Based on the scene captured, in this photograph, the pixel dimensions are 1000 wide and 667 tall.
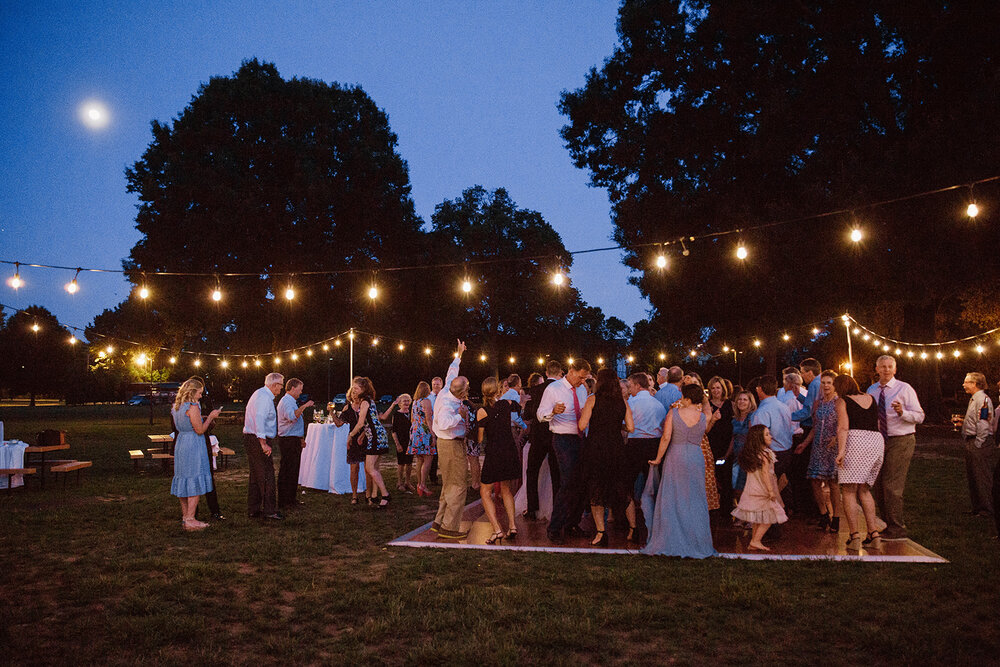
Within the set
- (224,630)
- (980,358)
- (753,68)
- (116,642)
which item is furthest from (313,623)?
(980,358)

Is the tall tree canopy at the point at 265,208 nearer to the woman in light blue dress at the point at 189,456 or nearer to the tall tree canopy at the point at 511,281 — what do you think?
the tall tree canopy at the point at 511,281

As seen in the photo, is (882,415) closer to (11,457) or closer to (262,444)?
(262,444)

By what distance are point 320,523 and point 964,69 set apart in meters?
19.4

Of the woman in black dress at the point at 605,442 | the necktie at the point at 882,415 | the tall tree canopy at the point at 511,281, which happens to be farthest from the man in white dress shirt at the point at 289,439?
the tall tree canopy at the point at 511,281

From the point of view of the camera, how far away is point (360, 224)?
22.8 metres

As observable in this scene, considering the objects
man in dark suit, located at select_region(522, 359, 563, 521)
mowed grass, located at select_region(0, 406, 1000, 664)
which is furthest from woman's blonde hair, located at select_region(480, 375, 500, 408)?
mowed grass, located at select_region(0, 406, 1000, 664)

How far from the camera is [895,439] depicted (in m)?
6.64

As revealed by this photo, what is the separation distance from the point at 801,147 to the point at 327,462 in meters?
15.2

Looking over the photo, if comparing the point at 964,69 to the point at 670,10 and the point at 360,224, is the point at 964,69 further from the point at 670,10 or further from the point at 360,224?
the point at 360,224

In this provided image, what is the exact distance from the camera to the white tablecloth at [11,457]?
10.1 m

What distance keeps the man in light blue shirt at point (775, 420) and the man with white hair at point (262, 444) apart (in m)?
5.36

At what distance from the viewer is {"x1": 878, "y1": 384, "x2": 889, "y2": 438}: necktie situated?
670 cm

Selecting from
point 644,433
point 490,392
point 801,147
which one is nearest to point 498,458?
point 490,392

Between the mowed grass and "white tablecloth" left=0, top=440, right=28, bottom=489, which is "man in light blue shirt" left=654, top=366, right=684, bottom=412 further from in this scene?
"white tablecloth" left=0, top=440, right=28, bottom=489
